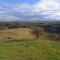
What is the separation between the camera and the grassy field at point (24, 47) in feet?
19.2

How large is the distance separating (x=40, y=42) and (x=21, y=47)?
1.04 metres

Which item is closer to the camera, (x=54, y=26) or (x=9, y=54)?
(x=9, y=54)

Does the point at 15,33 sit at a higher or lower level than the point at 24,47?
higher

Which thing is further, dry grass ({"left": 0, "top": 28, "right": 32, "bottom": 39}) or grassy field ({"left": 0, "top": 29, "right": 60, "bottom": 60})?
dry grass ({"left": 0, "top": 28, "right": 32, "bottom": 39})

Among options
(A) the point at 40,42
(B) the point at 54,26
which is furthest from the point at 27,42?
(B) the point at 54,26

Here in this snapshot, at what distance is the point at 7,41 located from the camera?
755 centimetres

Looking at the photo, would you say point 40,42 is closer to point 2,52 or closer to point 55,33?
point 55,33

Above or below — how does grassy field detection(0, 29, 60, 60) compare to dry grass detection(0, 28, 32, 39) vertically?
below

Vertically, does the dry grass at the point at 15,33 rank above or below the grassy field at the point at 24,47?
above

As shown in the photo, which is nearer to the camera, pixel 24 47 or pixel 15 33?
pixel 24 47

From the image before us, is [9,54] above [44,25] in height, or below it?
below

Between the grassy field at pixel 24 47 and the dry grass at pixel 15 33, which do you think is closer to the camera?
the grassy field at pixel 24 47

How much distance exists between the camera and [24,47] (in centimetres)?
683

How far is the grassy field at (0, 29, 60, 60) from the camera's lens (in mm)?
5846
